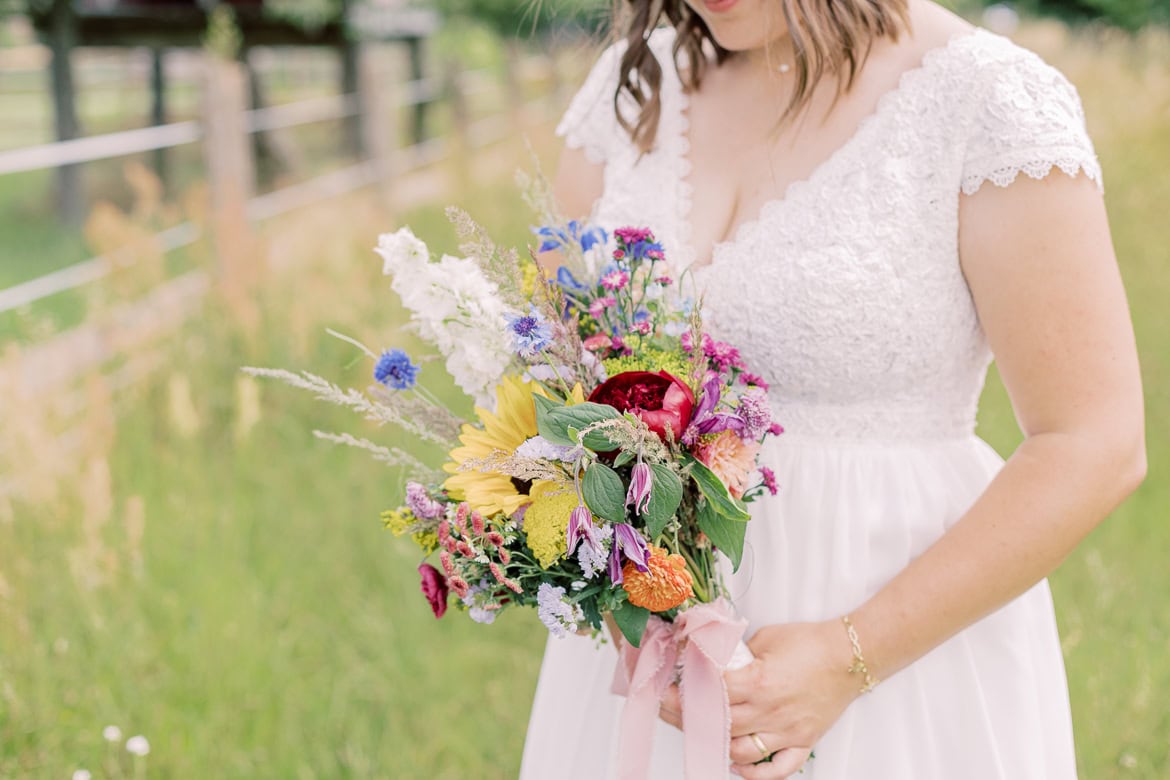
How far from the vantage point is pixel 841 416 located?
1590mm

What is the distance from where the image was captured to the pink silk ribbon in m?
1.35

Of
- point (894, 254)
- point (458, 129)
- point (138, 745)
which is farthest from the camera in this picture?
point (458, 129)

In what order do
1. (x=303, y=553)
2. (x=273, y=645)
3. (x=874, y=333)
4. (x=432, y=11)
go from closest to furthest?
(x=874, y=333) < (x=273, y=645) < (x=303, y=553) < (x=432, y=11)

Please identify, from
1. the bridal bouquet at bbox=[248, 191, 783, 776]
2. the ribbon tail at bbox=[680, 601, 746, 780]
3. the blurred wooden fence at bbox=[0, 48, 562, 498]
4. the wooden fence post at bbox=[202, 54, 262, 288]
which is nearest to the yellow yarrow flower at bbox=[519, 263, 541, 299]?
the bridal bouquet at bbox=[248, 191, 783, 776]

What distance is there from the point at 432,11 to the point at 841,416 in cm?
1315

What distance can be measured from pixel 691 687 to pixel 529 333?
1.73 feet

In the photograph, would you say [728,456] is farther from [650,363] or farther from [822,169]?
[822,169]

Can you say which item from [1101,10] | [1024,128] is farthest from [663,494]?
[1101,10]

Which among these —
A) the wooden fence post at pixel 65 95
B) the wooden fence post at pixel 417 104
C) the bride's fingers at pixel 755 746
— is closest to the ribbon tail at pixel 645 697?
the bride's fingers at pixel 755 746

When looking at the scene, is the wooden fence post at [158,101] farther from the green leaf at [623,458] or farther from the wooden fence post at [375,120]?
the green leaf at [623,458]

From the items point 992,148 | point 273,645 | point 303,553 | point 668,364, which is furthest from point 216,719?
point 992,148

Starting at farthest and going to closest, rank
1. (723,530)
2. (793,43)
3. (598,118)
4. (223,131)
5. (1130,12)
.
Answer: (1130,12) → (223,131) → (598,118) → (793,43) → (723,530)

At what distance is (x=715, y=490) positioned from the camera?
1177mm

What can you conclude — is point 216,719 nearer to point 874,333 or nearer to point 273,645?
point 273,645
